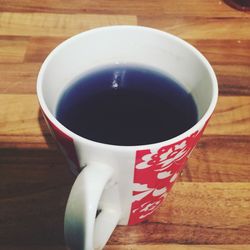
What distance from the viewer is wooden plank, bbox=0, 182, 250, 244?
0.46 meters

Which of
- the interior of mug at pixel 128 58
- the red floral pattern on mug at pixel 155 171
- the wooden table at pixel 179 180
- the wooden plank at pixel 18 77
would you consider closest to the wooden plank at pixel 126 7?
the wooden table at pixel 179 180

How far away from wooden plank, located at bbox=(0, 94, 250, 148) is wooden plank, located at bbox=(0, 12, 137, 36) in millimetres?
177

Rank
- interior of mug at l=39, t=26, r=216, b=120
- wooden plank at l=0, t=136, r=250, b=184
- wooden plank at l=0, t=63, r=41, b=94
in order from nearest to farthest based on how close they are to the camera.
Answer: interior of mug at l=39, t=26, r=216, b=120
wooden plank at l=0, t=136, r=250, b=184
wooden plank at l=0, t=63, r=41, b=94

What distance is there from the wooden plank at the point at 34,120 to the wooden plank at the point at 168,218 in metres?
0.07

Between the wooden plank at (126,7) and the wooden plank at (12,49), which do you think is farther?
the wooden plank at (126,7)

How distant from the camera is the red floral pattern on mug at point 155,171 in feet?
1.12

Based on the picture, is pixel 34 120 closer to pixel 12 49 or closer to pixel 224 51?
pixel 12 49

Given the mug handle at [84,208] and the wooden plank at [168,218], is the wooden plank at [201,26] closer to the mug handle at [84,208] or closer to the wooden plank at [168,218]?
the wooden plank at [168,218]


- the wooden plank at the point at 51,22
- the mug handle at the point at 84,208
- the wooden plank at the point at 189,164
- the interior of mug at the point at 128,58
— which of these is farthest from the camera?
the wooden plank at the point at 51,22

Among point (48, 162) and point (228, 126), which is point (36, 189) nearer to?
point (48, 162)

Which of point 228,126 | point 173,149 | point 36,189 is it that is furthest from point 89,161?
point 228,126

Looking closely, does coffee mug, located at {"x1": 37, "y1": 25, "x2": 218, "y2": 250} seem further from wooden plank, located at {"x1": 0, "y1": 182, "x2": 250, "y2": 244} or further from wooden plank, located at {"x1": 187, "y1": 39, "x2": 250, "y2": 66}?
wooden plank, located at {"x1": 187, "y1": 39, "x2": 250, "y2": 66}

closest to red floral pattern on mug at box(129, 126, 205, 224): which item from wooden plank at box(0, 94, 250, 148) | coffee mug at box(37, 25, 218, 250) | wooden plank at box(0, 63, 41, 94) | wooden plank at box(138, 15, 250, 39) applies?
coffee mug at box(37, 25, 218, 250)

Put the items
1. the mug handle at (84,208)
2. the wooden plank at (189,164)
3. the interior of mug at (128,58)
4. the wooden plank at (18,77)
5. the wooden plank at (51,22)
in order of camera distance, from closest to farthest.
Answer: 1. the mug handle at (84,208)
2. the interior of mug at (128,58)
3. the wooden plank at (189,164)
4. the wooden plank at (18,77)
5. the wooden plank at (51,22)
